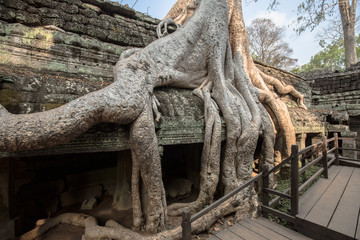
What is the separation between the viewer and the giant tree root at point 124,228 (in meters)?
2.00

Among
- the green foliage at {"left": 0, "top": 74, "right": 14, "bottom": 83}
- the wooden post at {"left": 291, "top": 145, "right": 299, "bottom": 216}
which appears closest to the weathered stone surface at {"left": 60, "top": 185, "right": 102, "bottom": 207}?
the green foliage at {"left": 0, "top": 74, "right": 14, "bottom": 83}

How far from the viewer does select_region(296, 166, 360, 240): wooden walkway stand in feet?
6.02

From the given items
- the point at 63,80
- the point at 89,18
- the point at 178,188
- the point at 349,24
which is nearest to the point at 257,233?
the point at 178,188

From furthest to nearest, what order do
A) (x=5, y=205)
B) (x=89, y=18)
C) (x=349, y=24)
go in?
1. (x=349, y=24)
2. (x=89, y=18)
3. (x=5, y=205)

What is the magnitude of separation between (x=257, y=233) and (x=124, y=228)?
4.95 feet

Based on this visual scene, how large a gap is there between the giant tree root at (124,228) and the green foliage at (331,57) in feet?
56.1

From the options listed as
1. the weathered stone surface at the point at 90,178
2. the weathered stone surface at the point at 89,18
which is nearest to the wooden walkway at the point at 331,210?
the weathered stone surface at the point at 90,178

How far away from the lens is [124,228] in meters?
2.11

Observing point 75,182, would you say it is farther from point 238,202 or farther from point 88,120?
point 238,202

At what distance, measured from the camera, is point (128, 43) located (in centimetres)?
313

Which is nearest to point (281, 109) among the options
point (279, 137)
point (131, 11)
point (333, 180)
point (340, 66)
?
point (279, 137)

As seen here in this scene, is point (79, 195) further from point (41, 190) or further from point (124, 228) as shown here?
point (124, 228)

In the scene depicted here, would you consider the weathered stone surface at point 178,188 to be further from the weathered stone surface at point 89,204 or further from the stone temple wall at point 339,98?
the stone temple wall at point 339,98

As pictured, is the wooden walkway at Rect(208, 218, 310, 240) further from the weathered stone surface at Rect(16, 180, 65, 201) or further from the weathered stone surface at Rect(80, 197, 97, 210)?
the weathered stone surface at Rect(16, 180, 65, 201)
